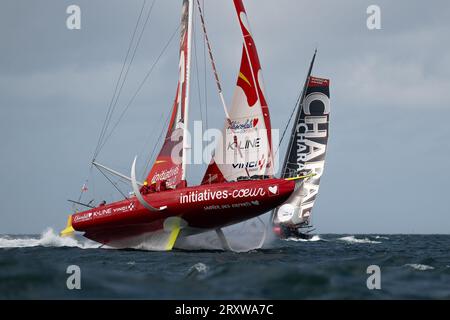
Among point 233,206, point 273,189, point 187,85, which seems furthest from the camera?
point 187,85

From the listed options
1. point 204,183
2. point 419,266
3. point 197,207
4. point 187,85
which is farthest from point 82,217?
point 419,266

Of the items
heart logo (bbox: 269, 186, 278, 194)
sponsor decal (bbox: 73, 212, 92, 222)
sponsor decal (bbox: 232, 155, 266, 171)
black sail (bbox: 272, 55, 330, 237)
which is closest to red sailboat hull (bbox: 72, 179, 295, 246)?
heart logo (bbox: 269, 186, 278, 194)

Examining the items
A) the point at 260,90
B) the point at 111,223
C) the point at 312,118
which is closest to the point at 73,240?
the point at 111,223

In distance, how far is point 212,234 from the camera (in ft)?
83.9

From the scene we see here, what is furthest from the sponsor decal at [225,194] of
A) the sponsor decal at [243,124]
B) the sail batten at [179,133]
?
the sponsor decal at [243,124]

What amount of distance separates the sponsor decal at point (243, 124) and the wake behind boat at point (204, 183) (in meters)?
0.04

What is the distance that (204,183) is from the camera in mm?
23344

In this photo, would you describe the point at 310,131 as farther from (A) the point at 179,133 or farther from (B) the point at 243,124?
(B) the point at 243,124

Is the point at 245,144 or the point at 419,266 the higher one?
the point at 245,144

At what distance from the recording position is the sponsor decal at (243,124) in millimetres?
22422

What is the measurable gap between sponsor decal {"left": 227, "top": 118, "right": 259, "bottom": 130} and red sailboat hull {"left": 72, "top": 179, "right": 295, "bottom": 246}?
7.42 feet

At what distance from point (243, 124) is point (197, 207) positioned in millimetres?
3517
